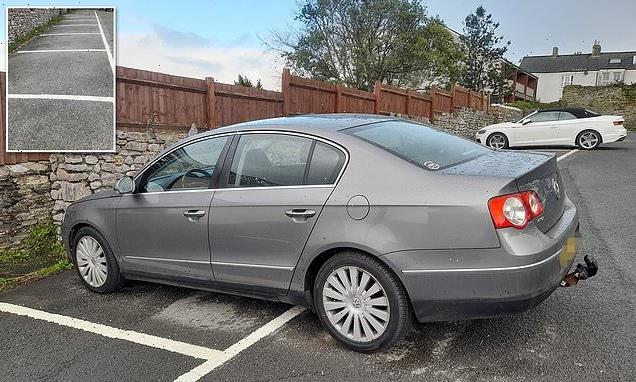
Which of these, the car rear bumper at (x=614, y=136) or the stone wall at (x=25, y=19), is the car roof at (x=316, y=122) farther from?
the car rear bumper at (x=614, y=136)

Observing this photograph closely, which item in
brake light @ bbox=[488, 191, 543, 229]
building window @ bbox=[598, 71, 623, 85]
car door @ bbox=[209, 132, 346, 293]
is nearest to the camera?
brake light @ bbox=[488, 191, 543, 229]

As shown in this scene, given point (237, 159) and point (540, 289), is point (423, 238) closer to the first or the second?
point (540, 289)

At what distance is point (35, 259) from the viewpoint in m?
6.28

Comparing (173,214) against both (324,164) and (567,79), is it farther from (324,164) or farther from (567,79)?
(567,79)

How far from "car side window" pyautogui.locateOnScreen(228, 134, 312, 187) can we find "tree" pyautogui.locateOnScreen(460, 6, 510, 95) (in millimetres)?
35703

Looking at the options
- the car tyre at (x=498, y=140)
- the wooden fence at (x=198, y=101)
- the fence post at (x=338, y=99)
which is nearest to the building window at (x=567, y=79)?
the car tyre at (x=498, y=140)

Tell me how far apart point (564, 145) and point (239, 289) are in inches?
567

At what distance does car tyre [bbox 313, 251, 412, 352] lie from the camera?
311 cm

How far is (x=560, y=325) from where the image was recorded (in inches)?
137

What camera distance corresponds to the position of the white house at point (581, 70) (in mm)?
54453

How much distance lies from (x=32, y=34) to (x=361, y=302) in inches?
213

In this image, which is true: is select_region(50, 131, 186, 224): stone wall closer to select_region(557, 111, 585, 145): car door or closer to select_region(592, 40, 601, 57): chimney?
select_region(557, 111, 585, 145): car door

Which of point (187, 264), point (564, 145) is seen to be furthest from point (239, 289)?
point (564, 145)

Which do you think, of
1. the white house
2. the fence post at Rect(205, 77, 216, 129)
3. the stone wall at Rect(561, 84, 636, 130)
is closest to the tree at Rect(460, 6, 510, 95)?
the stone wall at Rect(561, 84, 636, 130)
